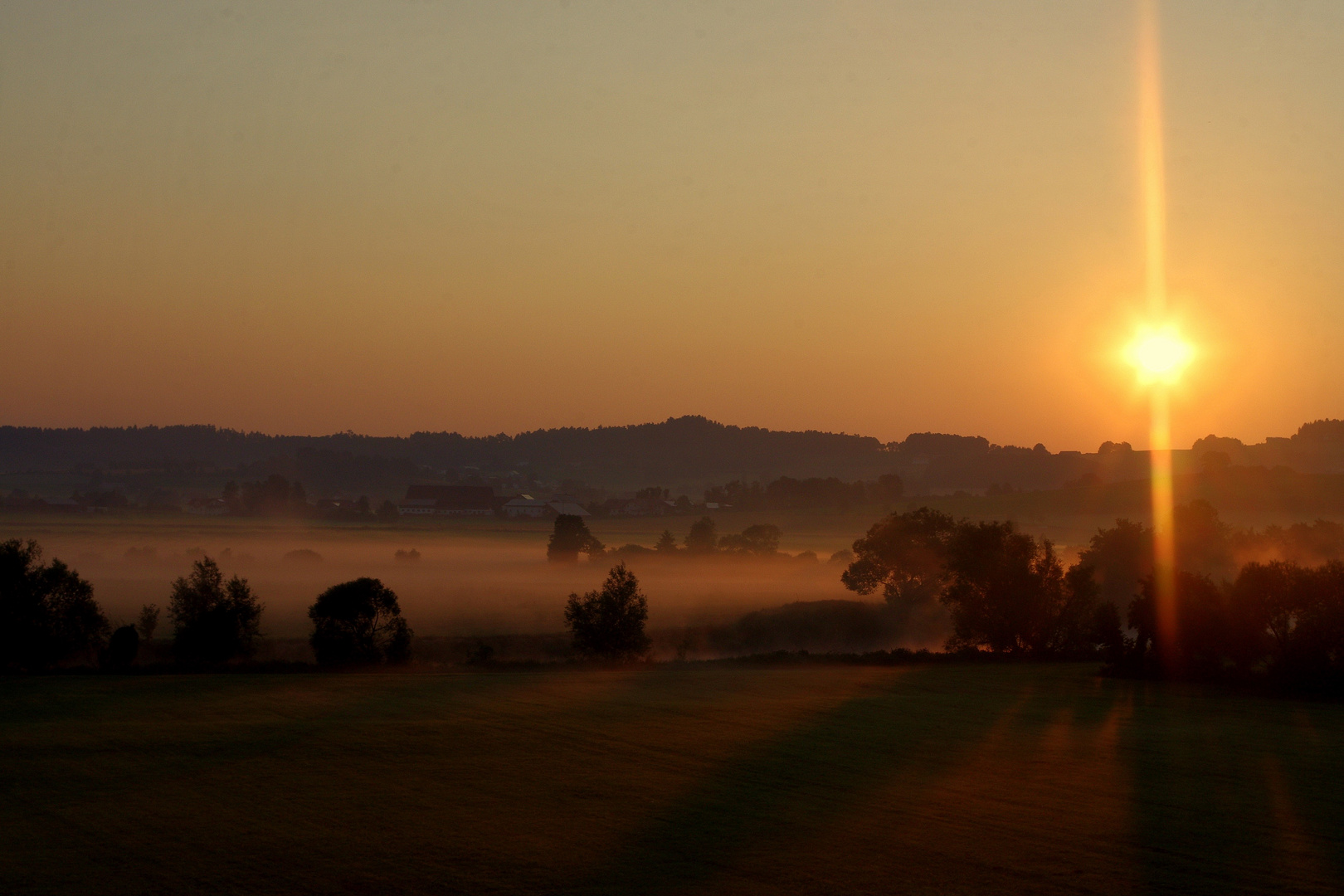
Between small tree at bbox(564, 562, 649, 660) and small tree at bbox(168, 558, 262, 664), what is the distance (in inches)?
745

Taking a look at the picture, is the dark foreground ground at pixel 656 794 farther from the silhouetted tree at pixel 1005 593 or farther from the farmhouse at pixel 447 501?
the farmhouse at pixel 447 501

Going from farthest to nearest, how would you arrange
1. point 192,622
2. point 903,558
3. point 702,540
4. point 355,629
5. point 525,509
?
point 525,509
point 702,540
point 903,558
point 192,622
point 355,629

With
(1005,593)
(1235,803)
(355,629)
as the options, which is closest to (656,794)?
(1235,803)

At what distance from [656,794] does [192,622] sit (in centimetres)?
4726

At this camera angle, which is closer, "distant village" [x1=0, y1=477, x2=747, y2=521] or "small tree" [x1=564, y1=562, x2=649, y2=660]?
"small tree" [x1=564, y1=562, x2=649, y2=660]

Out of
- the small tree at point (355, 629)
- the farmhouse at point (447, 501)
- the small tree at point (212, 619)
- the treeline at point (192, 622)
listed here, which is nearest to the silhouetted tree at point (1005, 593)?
the small tree at point (355, 629)

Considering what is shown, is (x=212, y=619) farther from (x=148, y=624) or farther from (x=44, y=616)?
(x=44, y=616)

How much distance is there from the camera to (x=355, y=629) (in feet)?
207

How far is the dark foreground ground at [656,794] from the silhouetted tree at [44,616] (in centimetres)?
2045

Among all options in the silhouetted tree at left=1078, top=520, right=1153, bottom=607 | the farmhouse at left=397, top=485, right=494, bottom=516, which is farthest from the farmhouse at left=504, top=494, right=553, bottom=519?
the silhouetted tree at left=1078, top=520, right=1153, bottom=607

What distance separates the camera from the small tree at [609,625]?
228 ft

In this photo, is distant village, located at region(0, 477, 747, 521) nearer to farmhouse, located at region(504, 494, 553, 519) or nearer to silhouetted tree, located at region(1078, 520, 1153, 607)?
farmhouse, located at region(504, 494, 553, 519)

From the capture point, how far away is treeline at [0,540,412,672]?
62.5 m

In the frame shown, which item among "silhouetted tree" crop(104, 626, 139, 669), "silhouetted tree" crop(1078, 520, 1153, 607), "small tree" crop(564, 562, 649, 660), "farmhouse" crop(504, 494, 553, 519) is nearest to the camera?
"silhouetted tree" crop(104, 626, 139, 669)
